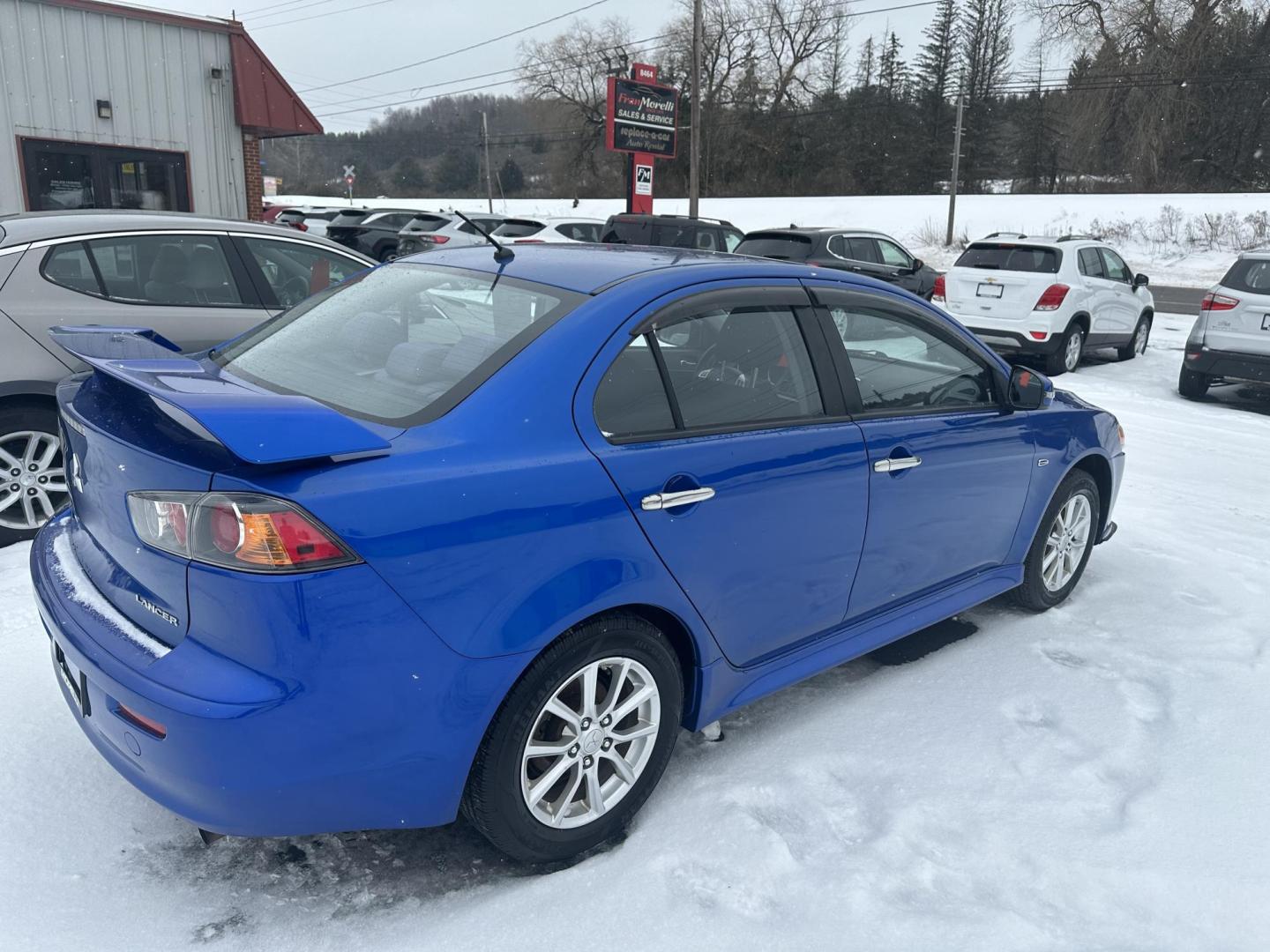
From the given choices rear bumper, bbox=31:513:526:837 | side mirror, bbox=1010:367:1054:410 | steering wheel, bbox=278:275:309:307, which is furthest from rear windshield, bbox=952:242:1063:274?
rear bumper, bbox=31:513:526:837

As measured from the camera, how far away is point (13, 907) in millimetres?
2328

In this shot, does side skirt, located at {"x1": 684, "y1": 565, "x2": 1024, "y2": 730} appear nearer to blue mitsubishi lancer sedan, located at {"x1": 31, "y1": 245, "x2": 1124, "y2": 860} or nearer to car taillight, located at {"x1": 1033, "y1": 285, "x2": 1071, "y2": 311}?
blue mitsubishi lancer sedan, located at {"x1": 31, "y1": 245, "x2": 1124, "y2": 860}

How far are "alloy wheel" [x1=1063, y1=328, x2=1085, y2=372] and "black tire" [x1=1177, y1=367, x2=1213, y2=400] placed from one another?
4.24 feet

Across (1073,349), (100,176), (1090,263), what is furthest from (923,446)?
(100,176)

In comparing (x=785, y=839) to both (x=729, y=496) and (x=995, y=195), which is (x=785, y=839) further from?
(x=995, y=195)

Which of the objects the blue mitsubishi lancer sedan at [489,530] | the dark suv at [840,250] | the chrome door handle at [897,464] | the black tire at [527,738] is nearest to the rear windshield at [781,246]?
the dark suv at [840,250]

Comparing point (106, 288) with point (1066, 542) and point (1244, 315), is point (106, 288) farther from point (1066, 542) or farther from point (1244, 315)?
point (1244, 315)

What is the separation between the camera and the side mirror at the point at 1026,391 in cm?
391

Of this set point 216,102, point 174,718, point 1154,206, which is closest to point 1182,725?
point 174,718

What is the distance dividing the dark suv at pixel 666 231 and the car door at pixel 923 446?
9.27m

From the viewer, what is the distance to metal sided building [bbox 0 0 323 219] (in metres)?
12.5

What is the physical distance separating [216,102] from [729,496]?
563 inches

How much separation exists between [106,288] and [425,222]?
17.9 m

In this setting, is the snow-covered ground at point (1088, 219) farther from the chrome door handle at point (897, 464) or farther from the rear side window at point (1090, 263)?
Result: the chrome door handle at point (897, 464)
